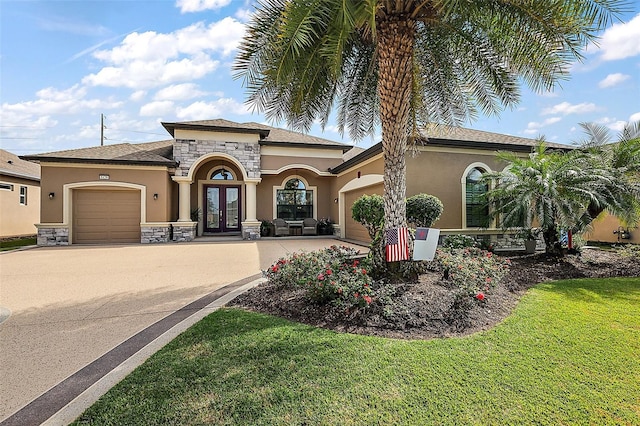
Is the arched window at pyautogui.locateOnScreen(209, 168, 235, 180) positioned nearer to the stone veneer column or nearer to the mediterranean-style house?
the mediterranean-style house

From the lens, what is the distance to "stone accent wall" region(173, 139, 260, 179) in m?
15.3

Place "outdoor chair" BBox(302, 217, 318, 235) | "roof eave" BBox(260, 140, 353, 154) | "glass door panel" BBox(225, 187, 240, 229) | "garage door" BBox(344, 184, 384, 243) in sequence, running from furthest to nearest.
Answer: "glass door panel" BBox(225, 187, 240, 229) < "outdoor chair" BBox(302, 217, 318, 235) < "roof eave" BBox(260, 140, 353, 154) < "garage door" BBox(344, 184, 384, 243)

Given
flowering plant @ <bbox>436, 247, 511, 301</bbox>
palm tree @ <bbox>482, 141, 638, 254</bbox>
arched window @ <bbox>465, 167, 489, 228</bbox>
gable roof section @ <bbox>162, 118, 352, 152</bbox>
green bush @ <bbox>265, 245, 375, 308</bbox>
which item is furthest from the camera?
gable roof section @ <bbox>162, 118, 352, 152</bbox>

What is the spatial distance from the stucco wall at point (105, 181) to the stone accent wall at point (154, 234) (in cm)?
40

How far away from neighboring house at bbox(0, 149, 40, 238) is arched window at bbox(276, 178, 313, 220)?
1529 centimetres

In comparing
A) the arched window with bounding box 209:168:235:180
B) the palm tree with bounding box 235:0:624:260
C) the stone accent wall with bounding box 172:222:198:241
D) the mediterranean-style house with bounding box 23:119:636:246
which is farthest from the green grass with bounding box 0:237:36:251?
the palm tree with bounding box 235:0:624:260

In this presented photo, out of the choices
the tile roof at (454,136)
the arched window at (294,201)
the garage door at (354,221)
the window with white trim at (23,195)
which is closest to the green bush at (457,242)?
the tile roof at (454,136)

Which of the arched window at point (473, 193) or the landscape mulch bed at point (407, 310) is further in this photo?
the arched window at point (473, 193)

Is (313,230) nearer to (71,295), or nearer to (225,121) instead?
(225,121)

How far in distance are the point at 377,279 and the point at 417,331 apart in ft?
6.99

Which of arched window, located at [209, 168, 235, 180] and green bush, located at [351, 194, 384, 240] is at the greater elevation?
arched window, located at [209, 168, 235, 180]

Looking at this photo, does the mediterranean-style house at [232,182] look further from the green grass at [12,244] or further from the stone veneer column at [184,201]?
the green grass at [12,244]

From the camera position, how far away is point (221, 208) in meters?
18.2

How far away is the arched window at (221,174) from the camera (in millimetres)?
17969
